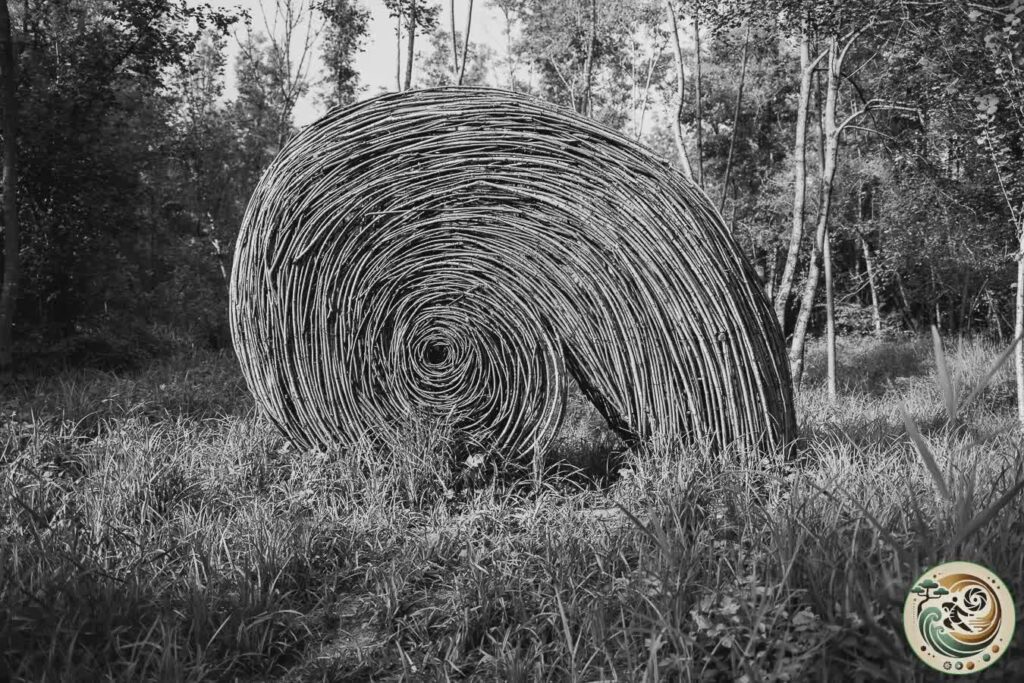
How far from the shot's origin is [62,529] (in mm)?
2975

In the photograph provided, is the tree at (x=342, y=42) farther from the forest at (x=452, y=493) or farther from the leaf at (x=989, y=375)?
the leaf at (x=989, y=375)

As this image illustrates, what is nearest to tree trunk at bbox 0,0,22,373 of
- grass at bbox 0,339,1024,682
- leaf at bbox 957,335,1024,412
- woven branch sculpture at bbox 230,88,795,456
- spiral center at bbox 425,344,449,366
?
grass at bbox 0,339,1024,682

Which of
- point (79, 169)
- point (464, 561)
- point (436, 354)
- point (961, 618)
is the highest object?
point (79, 169)

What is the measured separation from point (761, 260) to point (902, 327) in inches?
186

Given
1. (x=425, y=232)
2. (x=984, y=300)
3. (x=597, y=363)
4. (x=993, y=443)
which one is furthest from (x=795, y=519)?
(x=984, y=300)

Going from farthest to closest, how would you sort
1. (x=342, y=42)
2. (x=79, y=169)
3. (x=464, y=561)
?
(x=342, y=42) → (x=79, y=169) → (x=464, y=561)

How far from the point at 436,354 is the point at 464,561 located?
4.59 feet

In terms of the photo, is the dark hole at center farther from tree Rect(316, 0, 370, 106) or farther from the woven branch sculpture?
tree Rect(316, 0, 370, 106)

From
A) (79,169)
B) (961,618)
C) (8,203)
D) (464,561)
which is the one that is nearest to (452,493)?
(464,561)

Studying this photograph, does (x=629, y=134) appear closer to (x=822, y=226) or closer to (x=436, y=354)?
(x=436, y=354)

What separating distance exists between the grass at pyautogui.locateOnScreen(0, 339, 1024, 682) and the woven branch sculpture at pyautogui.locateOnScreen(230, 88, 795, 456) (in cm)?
29

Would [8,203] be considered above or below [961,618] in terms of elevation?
above

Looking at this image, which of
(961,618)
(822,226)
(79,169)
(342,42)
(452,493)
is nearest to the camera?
(961,618)

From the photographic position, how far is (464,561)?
9.04 ft
